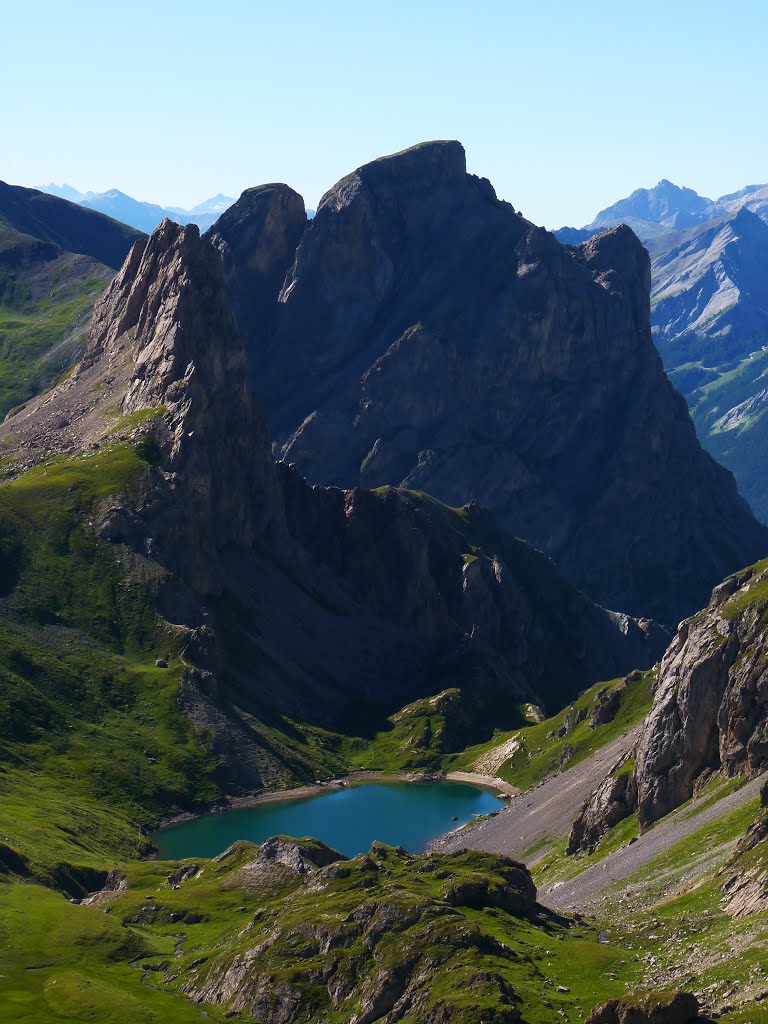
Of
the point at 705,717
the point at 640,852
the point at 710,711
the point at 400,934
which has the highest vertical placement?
the point at 710,711

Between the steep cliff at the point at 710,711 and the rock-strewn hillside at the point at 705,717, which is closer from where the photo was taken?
the steep cliff at the point at 710,711

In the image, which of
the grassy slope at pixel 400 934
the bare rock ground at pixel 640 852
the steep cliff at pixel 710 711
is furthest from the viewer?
the steep cliff at pixel 710 711

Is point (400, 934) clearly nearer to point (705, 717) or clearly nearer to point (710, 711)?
point (705, 717)

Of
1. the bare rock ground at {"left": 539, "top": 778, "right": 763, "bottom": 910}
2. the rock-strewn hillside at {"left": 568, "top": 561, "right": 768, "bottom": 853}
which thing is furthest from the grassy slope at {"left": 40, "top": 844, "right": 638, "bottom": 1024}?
the rock-strewn hillside at {"left": 568, "top": 561, "right": 768, "bottom": 853}

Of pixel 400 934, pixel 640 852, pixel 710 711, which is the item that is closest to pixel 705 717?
pixel 710 711

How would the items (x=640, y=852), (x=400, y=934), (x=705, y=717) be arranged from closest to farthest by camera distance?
(x=400, y=934) < (x=640, y=852) < (x=705, y=717)

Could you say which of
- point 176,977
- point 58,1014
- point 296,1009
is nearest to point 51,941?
point 176,977

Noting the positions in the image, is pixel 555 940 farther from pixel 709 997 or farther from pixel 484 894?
pixel 709 997

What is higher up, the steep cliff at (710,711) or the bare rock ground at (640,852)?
the steep cliff at (710,711)

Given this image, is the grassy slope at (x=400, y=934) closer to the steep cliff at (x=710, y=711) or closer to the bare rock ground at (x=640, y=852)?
the bare rock ground at (x=640, y=852)

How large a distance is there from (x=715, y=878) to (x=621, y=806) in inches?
1967

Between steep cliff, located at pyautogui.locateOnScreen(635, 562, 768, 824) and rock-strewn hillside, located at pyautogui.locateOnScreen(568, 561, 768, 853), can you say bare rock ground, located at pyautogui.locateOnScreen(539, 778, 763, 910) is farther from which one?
steep cliff, located at pyautogui.locateOnScreen(635, 562, 768, 824)

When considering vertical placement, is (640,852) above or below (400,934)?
above

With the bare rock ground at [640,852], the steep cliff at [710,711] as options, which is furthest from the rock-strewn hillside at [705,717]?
the bare rock ground at [640,852]
